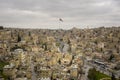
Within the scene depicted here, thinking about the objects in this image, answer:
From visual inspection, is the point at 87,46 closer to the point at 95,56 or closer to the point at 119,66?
the point at 95,56

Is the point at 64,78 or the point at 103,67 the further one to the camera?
the point at 103,67

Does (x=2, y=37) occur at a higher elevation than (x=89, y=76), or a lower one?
higher

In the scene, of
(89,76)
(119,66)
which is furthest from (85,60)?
(89,76)

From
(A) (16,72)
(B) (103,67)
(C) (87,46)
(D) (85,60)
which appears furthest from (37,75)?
(C) (87,46)

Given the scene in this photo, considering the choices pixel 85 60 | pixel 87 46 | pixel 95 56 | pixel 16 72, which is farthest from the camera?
pixel 87 46

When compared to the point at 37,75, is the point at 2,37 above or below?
above

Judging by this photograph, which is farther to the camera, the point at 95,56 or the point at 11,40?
the point at 11,40

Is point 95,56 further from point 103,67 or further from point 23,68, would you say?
point 23,68

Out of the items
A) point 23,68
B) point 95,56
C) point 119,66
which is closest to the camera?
point 23,68

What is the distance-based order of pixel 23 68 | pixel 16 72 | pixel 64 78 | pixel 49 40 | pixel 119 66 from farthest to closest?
1. pixel 49 40
2. pixel 119 66
3. pixel 23 68
4. pixel 16 72
5. pixel 64 78
